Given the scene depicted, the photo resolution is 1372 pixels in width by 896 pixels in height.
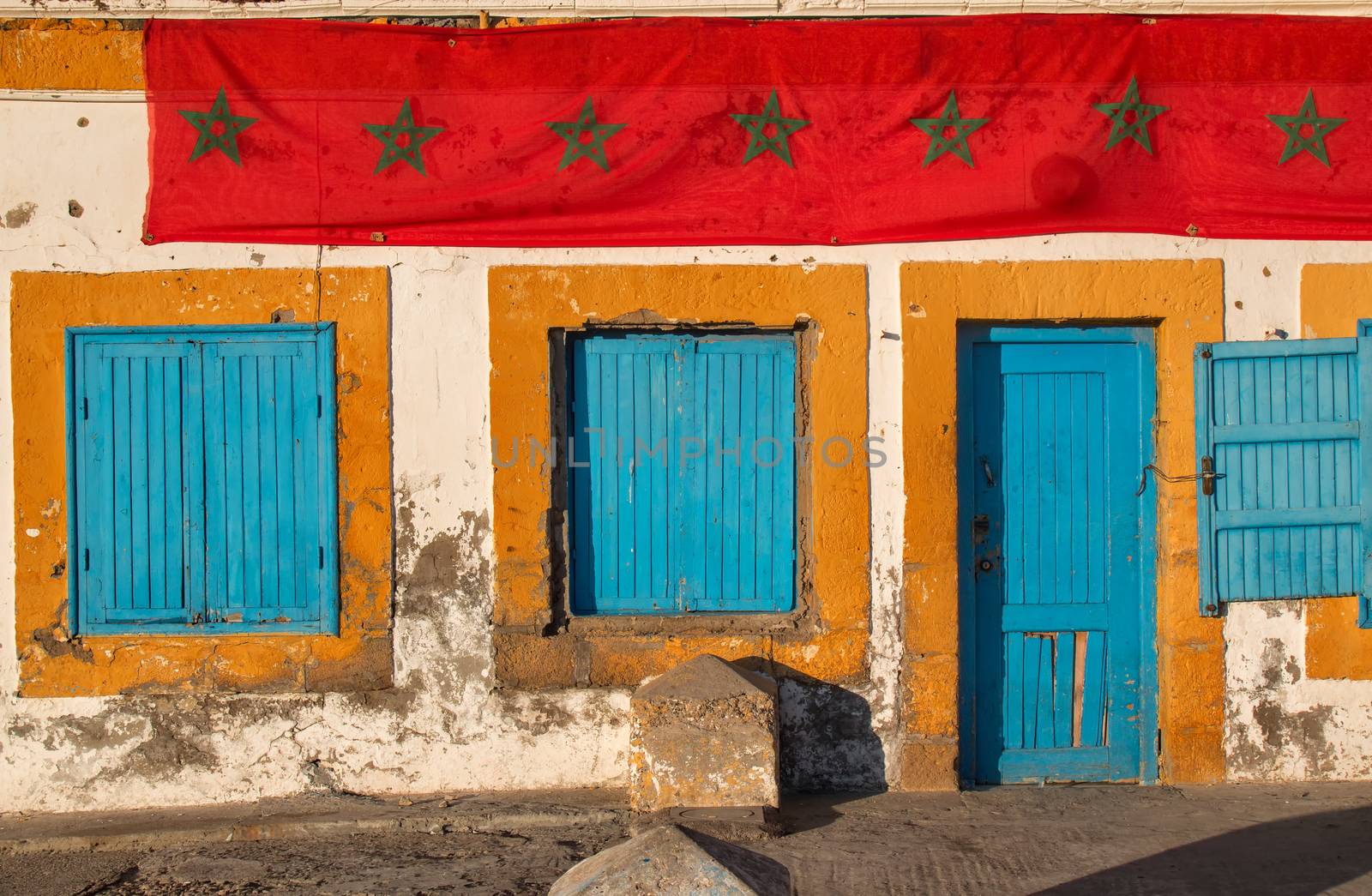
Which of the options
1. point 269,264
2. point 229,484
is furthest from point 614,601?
point 269,264

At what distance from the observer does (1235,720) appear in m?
5.62

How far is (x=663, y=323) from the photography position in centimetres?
565

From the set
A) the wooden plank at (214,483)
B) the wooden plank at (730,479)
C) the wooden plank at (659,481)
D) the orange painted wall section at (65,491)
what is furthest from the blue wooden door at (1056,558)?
the wooden plank at (214,483)

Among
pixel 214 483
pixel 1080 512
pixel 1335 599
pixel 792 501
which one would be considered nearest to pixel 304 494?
pixel 214 483

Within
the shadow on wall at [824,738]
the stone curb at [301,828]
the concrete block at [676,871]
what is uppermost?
the concrete block at [676,871]

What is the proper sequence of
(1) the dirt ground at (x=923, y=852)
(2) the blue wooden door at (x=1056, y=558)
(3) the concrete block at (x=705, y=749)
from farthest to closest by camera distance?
1. (2) the blue wooden door at (x=1056, y=558)
2. (3) the concrete block at (x=705, y=749)
3. (1) the dirt ground at (x=923, y=852)

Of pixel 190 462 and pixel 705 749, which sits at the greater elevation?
pixel 190 462

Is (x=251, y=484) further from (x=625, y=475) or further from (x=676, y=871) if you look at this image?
(x=676, y=871)

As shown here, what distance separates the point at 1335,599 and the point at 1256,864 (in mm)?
1548

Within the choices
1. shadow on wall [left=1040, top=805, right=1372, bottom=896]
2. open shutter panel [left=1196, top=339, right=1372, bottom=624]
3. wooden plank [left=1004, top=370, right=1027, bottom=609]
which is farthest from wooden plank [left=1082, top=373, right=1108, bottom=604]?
shadow on wall [left=1040, top=805, right=1372, bottom=896]

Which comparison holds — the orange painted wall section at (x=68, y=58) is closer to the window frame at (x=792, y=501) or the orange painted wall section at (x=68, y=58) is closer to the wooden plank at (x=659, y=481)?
the window frame at (x=792, y=501)

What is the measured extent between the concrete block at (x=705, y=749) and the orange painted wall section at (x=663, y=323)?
0.50 metres

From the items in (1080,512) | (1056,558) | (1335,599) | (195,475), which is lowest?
(1335,599)

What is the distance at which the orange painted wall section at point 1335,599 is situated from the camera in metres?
5.60
